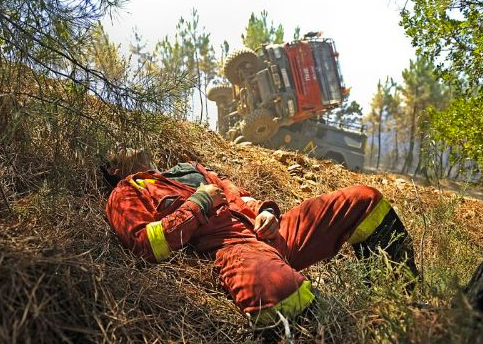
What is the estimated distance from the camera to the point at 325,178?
211 inches

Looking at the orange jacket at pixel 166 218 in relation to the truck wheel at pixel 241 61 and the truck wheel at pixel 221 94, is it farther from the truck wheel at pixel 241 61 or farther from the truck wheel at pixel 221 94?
the truck wheel at pixel 221 94

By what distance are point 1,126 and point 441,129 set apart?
15.0 feet

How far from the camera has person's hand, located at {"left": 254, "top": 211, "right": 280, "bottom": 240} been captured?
2.38 metres

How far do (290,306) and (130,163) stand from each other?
4.77 ft

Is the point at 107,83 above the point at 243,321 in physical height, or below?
above

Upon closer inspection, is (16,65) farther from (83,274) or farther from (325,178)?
(325,178)

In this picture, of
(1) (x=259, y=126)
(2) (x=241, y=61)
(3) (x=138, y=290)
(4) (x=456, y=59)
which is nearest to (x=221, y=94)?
(2) (x=241, y=61)

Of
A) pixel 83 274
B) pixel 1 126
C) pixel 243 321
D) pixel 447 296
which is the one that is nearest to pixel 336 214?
pixel 243 321

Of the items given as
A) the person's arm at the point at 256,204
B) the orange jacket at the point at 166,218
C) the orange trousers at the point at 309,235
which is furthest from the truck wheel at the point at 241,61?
the orange trousers at the point at 309,235

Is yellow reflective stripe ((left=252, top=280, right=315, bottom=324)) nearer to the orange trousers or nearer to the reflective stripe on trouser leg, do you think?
the orange trousers

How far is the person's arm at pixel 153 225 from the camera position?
2.26 meters

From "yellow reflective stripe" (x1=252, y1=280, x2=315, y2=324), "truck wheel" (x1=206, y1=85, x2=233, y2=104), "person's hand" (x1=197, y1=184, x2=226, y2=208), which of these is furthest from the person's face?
"truck wheel" (x1=206, y1=85, x2=233, y2=104)

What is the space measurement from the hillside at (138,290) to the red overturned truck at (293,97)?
313 inches

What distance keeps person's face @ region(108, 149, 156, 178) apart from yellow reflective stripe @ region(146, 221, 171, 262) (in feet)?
1.73
